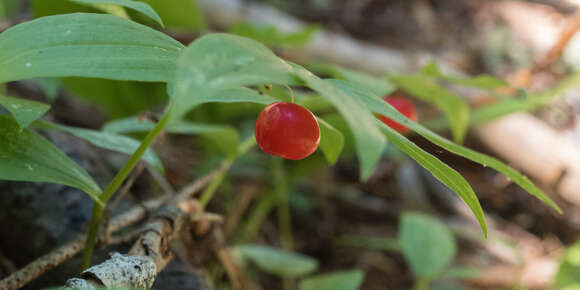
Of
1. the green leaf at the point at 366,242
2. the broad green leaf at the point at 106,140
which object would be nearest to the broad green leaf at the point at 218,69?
the broad green leaf at the point at 106,140

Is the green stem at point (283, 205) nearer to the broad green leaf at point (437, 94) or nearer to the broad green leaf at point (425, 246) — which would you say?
the broad green leaf at point (425, 246)

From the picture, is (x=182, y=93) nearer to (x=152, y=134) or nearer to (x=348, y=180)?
(x=152, y=134)

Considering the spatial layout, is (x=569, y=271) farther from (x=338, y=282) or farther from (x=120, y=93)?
(x=120, y=93)

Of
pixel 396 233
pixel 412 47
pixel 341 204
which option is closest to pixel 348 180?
pixel 341 204

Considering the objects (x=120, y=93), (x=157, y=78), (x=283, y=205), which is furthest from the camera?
(x=283, y=205)

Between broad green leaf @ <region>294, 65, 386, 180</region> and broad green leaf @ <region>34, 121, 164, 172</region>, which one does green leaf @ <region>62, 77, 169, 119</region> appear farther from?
broad green leaf @ <region>294, 65, 386, 180</region>

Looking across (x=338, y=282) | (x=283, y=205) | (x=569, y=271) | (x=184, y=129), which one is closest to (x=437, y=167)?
(x=184, y=129)
